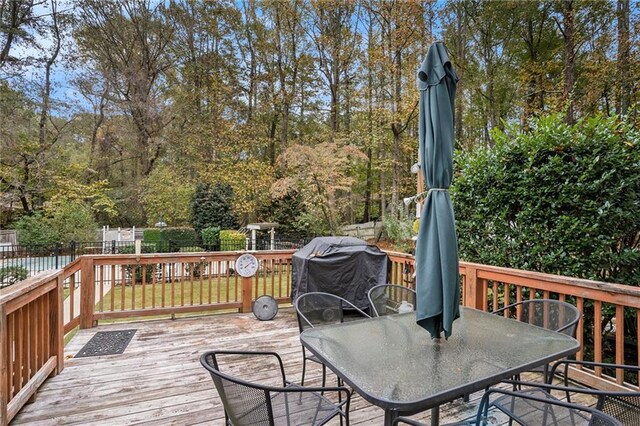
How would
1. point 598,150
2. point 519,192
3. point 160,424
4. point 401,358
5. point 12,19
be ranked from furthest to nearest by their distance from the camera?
point 12,19
point 519,192
point 598,150
point 160,424
point 401,358

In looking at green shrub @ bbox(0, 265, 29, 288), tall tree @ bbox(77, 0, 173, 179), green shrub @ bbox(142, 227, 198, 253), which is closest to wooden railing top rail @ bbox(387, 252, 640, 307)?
green shrub @ bbox(0, 265, 29, 288)

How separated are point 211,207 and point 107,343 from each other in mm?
10153

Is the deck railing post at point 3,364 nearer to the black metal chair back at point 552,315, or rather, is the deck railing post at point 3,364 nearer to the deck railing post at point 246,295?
the deck railing post at point 246,295

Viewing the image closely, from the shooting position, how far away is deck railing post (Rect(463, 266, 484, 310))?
10.9 feet

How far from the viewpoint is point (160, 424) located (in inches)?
85.4

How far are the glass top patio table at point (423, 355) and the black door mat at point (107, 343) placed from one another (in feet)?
8.69

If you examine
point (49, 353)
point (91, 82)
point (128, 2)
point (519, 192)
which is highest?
point (128, 2)

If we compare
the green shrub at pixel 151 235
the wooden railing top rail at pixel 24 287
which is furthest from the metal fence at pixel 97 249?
the wooden railing top rail at pixel 24 287

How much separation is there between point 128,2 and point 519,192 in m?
18.2

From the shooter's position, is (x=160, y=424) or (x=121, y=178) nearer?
(x=160, y=424)

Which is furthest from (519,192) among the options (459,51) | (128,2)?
(128,2)

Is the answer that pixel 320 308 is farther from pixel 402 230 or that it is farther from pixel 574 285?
pixel 402 230

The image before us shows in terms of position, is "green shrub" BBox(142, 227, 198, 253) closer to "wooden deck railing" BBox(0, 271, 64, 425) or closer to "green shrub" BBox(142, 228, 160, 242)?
"green shrub" BBox(142, 228, 160, 242)

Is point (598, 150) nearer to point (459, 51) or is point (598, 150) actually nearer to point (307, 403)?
point (307, 403)
